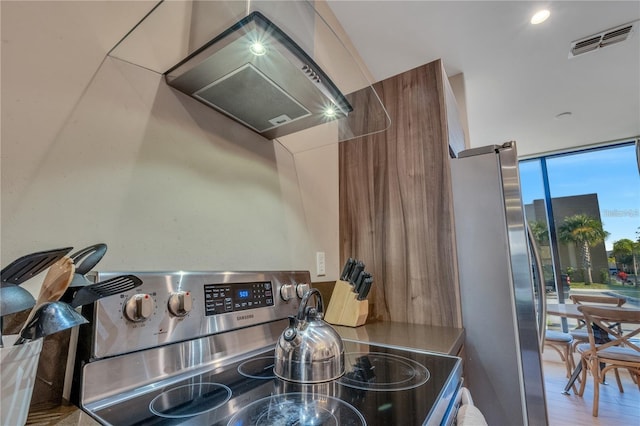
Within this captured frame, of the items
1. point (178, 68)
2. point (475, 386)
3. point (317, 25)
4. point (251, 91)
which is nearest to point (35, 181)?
point (178, 68)

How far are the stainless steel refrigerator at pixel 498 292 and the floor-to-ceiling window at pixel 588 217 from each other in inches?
120

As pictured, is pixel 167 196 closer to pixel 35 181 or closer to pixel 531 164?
pixel 35 181

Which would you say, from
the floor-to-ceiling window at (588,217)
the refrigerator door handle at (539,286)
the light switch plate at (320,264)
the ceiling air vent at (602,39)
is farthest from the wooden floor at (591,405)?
the ceiling air vent at (602,39)

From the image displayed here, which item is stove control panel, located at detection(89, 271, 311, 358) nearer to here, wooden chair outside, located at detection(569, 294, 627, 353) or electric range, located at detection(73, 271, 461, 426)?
electric range, located at detection(73, 271, 461, 426)

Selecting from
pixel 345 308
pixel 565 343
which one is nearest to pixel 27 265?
pixel 345 308

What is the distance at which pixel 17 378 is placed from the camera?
426 millimetres

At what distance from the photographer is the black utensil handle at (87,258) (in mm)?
575

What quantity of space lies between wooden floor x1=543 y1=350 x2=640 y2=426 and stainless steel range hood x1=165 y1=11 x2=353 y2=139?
9.81 ft

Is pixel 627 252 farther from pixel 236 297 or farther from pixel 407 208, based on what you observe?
pixel 236 297

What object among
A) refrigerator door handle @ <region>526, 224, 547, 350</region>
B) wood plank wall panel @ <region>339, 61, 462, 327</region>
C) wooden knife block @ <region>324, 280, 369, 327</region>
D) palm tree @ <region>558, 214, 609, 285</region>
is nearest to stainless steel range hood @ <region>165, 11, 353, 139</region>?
wood plank wall panel @ <region>339, 61, 462, 327</region>

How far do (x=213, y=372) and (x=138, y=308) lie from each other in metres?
0.26

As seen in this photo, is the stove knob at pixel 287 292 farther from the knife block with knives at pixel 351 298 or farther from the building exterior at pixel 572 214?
the building exterior at pixel 572 214

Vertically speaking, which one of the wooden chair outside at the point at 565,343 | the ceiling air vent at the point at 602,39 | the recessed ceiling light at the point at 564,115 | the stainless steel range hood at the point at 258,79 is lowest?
the wooden chair outside at the point at 565,343

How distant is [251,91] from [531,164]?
488 centimetres
